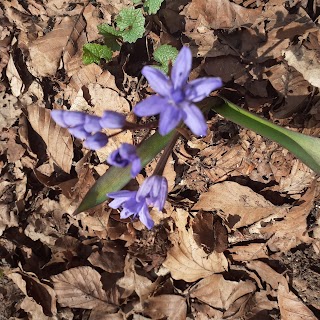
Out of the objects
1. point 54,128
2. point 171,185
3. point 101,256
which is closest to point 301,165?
point 171,185

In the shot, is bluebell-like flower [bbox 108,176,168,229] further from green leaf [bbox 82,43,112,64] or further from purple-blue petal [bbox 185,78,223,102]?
green leaf [bbox 82,43,112,64]

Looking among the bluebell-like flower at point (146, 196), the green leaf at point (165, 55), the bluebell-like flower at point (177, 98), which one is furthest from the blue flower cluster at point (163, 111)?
the green leaf at point (165, 55)

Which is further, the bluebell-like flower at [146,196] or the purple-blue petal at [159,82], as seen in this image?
the bluebell-like flower at [146,196]

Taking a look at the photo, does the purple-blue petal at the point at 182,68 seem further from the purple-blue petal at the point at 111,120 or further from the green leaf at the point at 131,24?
the green leaf at the point at 131,24

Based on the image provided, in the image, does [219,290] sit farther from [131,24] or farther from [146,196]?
[131,24]

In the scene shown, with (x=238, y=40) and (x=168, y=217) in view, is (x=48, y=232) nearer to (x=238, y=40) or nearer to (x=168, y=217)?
(x=168, y=217)

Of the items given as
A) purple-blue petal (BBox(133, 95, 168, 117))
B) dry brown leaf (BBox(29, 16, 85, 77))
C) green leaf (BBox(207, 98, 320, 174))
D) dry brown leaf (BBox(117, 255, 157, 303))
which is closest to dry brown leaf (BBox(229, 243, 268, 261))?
dry brown leaf (BBox(117, 255, 157, 303))

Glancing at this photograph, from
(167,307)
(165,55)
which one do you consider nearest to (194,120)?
(165,55)
